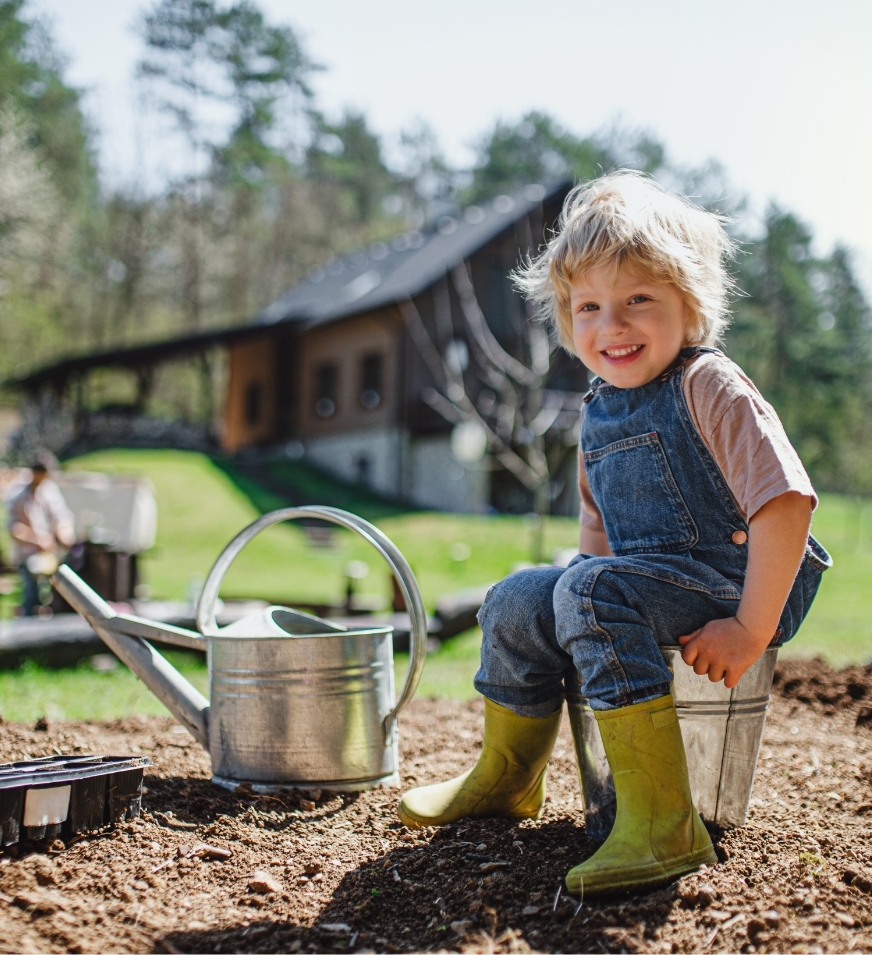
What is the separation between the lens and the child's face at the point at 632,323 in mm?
2146

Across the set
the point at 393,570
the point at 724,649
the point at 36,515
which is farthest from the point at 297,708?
the point at 36,515

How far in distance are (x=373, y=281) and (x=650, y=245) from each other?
75.0 feet

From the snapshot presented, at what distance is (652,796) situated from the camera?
Result: 1897mm

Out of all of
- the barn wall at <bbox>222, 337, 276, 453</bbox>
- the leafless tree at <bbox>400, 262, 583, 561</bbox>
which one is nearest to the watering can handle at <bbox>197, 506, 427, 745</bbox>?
the leafless tree at <bbox>400, 262, 583, 561</bbox>

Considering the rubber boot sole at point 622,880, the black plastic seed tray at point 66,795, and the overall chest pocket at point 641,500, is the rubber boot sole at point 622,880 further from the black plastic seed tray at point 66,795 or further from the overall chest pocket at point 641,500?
the black plastic seed tray at point 66,795

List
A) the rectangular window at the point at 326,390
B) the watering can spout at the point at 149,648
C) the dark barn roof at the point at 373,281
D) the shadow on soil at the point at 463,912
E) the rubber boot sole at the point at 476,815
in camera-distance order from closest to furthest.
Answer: the shadow on soil at the point at 463,912
the rubber boot sole at the point at 476,815
the watering can spout at the point at 149,648
the dark barn roof at the point at 373,281
the rectangular window at the point at 326,390

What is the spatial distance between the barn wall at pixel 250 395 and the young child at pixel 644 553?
81.1 ft

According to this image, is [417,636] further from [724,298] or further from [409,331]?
[409,331]

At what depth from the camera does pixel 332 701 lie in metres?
2.57

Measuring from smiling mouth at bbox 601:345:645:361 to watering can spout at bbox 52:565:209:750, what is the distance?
1.36m

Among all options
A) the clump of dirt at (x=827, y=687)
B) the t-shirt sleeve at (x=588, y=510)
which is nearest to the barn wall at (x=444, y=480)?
the clump of dirt at (x=827, y=687)

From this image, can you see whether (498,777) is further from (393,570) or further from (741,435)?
(741,435)

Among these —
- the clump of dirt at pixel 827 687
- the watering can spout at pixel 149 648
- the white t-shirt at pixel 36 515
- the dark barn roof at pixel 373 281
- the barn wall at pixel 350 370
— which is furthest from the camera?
the barn wall at pixel 350 370

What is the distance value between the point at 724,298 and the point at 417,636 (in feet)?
3.79
